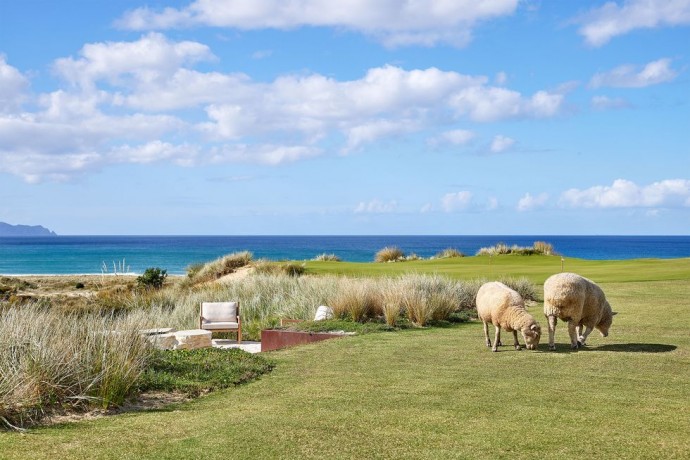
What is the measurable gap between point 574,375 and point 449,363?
72.7 inches

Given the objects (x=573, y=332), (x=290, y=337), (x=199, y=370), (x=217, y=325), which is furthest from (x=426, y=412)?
(x=217, y=325)

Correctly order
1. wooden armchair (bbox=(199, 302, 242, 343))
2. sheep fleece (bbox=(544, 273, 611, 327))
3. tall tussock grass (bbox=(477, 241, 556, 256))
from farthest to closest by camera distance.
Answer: tall tussock grass (bbox=(477, 241, 556, 256)) → wooden armchair (bbox=(199, 302, 242, 343)) → sheep fleece (bbox=(544, 273, 611, 327))

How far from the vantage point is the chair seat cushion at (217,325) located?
55.6ft

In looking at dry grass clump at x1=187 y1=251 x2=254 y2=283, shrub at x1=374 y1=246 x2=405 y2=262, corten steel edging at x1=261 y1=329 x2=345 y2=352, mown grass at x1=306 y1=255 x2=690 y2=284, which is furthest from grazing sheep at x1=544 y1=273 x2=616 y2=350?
shrub at x1=374 y1=246 x2=405 y2=262

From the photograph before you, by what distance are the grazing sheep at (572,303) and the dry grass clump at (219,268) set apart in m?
21.6

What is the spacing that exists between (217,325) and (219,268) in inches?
639

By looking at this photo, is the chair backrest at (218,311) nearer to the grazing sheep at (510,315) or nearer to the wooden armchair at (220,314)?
the wooden armchair at (220,314)

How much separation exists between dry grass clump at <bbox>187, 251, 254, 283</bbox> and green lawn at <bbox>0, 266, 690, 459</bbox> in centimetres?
2055

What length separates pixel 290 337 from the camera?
14383 mm

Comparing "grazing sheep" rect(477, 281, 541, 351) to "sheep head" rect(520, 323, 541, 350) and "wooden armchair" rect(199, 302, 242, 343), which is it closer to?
"sheep head" rect(520, 323, 541, 350)

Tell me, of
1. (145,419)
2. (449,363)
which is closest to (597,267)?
(449,363)

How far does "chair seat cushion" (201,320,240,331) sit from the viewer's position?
1695 cm

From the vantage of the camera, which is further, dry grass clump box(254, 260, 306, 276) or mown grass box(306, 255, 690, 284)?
dry grass clump box(254, 260, 306, 276)

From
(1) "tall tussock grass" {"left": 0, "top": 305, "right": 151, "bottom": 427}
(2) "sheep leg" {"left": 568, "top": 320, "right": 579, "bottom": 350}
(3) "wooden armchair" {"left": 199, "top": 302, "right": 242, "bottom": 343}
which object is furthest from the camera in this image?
(3) "wooden armchair" {"left": 199, "top": 302, "right": 242, "bottom": 343}
